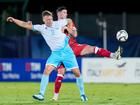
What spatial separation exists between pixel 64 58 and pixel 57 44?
37 centimetres

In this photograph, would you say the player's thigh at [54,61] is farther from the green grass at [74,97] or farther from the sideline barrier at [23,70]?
the sideline barrier at [23,70]

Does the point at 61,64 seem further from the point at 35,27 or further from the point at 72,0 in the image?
the point at 72,0

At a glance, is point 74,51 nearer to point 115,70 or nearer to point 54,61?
point 54,61

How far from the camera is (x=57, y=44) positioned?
16.7 m

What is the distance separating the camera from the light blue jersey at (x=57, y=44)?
1672 cm

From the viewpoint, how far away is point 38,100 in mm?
16781

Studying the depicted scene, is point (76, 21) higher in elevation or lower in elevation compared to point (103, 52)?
higher

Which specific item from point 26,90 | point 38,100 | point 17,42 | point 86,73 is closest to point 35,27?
point 38,100

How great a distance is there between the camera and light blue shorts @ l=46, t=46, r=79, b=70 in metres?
16.7

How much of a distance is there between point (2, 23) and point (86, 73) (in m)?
10.4

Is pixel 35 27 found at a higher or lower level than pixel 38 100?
higher

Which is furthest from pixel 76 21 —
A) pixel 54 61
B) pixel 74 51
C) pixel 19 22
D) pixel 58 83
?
pixel 19 22

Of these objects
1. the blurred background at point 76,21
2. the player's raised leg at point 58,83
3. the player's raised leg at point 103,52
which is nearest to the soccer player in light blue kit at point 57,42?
the player's raised leg at point 58,83

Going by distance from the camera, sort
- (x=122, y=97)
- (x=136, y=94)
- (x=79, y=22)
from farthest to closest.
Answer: (x=79, y=22) → (x=136, y=94) → (x=122, y=97)
